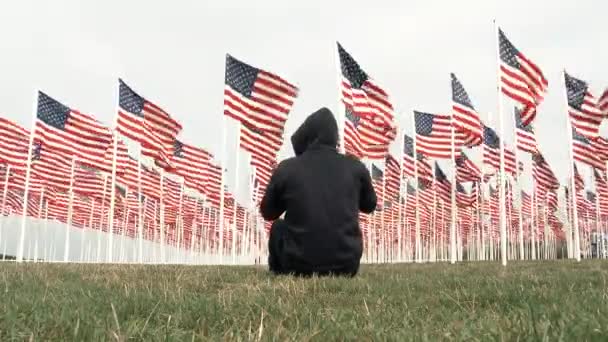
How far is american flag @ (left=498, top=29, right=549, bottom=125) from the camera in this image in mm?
18453

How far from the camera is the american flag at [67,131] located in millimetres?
26359

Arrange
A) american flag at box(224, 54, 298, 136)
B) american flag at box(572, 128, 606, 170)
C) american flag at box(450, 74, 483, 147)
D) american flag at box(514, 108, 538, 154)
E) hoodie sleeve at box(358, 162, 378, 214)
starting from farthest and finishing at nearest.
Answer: american flag at box(572, 128, 606, 170)
american flag at box(514, 108, 538, 154)
american flag at box(450, 74, 483, 147)
american flag at box(224, 54, 298, 136)
hoodie sleeve at box(358, 162, 378, 214)

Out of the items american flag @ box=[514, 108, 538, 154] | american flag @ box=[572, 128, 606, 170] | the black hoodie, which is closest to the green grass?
the black hoodie

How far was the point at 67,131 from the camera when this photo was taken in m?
26.6

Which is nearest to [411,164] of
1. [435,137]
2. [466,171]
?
[466,171]

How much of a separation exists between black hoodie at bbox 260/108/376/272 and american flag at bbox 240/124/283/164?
17522 millimetres

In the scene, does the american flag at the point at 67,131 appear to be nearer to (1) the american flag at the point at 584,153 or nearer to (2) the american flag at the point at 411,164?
(2) the american flag at the point at 411,164

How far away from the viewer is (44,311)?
308 centimetres

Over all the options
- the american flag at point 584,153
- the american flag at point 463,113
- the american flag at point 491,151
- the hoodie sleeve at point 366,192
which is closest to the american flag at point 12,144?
the american flag at point 463,113

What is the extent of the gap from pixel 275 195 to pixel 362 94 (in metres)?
13.7

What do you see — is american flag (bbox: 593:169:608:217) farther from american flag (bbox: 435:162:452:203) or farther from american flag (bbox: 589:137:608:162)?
american flag (bbox: 589:137:608:162)

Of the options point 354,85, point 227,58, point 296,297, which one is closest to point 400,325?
point 296,297

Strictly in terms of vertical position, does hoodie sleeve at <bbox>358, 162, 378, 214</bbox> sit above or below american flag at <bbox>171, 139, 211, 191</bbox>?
below

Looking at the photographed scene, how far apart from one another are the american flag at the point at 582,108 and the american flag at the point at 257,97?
1122cm
